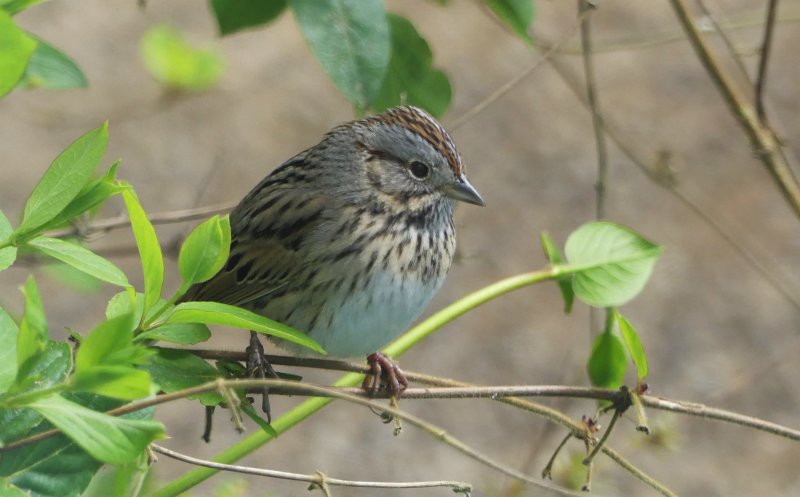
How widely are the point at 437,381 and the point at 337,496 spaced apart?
8.71ft

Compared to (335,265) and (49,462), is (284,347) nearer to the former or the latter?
(335,265)

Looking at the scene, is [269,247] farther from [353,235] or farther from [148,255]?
[148,255]

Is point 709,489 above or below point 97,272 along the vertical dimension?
above

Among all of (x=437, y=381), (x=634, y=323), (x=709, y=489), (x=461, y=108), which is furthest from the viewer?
(x=461, y=108)

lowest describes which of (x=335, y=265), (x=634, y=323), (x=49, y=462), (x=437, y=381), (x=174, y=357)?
(x=49, y=462)

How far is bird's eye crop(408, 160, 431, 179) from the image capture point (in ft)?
7.11

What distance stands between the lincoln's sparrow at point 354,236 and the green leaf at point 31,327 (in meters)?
0.97

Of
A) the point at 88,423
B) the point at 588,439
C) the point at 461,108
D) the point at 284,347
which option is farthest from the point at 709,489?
the point at 88,423

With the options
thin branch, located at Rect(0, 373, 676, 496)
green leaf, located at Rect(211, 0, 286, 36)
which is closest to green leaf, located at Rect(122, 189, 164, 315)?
thin branch, located at Rect(0, 373, 676, 496)

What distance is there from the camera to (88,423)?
1.02m

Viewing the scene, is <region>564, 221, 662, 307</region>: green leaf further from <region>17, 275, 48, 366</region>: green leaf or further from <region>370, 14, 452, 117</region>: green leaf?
<region>17, 275, 48, 366</region>: green leaf

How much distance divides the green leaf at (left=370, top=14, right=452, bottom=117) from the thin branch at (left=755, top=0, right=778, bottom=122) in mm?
677

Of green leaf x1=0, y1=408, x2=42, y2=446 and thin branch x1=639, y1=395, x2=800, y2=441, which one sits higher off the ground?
thin branch x1=639, y1=395, x2=800, y2=441

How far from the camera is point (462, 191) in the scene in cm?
218
